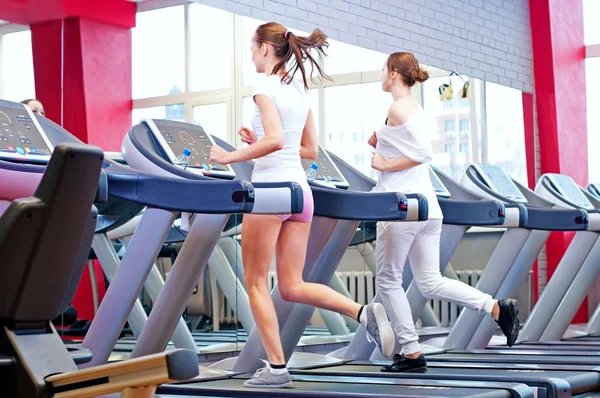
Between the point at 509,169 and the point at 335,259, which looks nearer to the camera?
the point at 335,259

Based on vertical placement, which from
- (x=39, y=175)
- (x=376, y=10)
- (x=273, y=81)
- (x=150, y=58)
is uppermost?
(x=376, y=10)

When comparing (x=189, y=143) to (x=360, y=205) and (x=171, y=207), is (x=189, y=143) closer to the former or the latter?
(x=360, y=205)

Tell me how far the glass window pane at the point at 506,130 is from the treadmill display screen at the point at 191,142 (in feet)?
14.8

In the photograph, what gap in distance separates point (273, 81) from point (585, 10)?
21.3ft

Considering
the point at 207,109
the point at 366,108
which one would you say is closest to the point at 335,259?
the point at 207,109

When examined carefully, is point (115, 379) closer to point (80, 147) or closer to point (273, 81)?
point (80, 147)

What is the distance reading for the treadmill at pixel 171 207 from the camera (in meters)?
3.41

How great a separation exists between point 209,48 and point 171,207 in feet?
7.86

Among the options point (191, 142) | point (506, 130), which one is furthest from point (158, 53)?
point (506, 130)

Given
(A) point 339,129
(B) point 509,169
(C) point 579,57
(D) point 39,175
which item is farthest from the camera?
(C) point 579,57

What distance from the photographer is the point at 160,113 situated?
17.0 ft

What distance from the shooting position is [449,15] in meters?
7.91

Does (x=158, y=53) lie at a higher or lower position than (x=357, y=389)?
higher

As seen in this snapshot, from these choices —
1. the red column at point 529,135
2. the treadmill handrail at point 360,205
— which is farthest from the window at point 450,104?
the treadmill handrail at point 360,205
